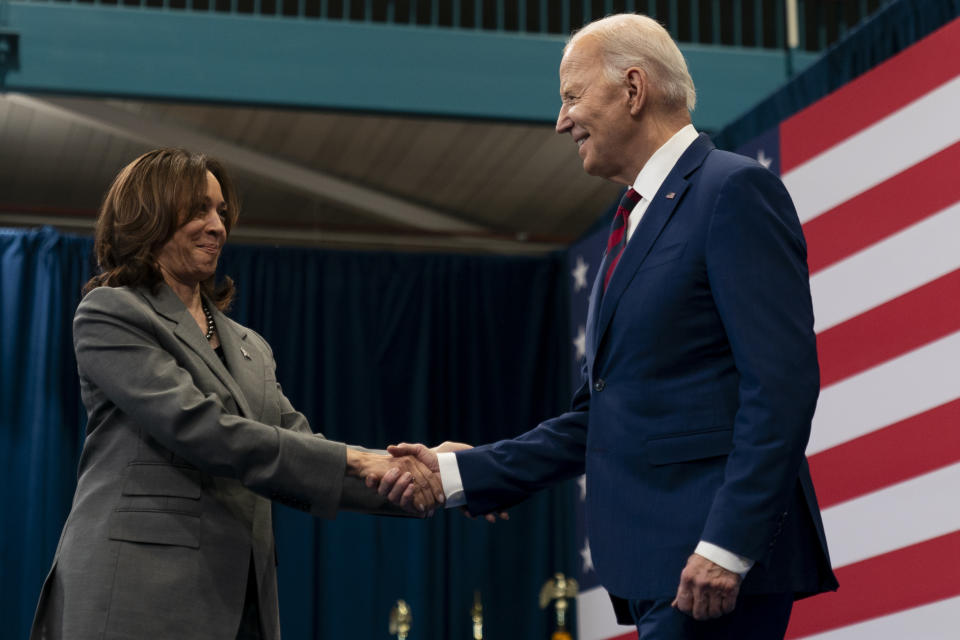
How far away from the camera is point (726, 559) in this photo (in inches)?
63.2

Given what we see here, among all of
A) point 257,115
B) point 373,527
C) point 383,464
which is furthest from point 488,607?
point 383,464

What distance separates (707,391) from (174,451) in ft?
2.83

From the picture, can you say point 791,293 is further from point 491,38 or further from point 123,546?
point 491,38

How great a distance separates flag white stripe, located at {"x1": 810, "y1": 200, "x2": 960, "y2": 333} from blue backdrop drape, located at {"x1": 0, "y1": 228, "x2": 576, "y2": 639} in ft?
8.23

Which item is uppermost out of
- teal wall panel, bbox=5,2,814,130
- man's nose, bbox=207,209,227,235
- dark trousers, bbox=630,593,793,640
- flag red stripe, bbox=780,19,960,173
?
teal wall panel, bbox=5,2,814,130

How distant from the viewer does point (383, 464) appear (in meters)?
2.40

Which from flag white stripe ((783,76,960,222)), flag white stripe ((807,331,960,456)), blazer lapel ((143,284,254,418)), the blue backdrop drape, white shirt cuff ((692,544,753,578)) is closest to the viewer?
white shirt cuff ((692,544,753,578))

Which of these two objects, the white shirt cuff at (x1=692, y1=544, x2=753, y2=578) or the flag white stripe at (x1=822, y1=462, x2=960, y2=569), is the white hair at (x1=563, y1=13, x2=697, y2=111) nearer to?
the white shirt cuff at (x1=692, y1=544, x2=753, y2=578)

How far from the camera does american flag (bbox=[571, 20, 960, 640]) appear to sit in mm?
3381

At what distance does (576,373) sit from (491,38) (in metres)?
1.57

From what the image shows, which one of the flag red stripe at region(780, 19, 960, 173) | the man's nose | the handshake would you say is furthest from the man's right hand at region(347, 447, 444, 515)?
the flag red stripe at region(780, 19, 960, 173)

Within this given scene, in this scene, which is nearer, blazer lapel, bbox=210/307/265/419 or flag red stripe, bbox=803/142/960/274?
blazer lapel, bbox=210/307/265/419

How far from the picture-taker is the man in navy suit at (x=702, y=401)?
1.63m

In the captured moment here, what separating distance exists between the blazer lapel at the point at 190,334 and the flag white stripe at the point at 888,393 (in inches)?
77.5
